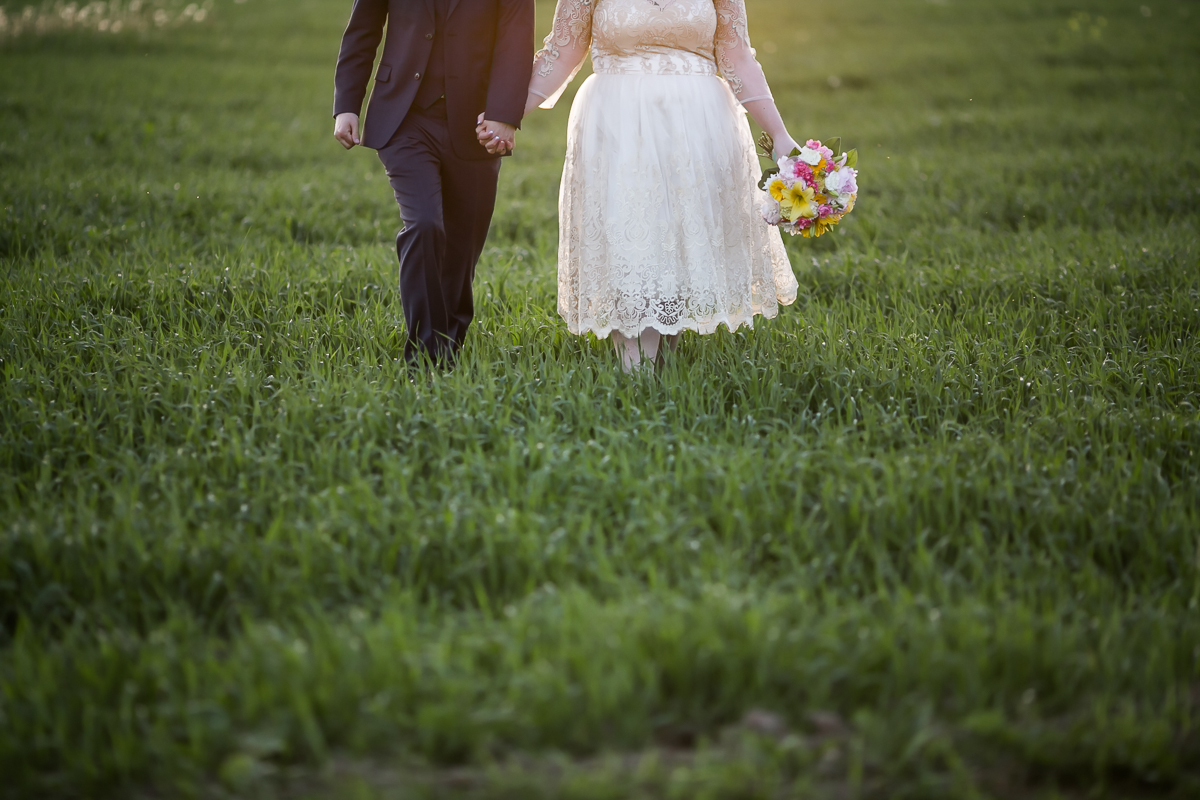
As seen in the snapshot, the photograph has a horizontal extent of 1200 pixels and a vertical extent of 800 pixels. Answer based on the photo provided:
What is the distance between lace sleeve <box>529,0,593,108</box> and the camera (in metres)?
4.39

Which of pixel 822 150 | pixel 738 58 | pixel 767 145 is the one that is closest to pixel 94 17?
pixel 738 58

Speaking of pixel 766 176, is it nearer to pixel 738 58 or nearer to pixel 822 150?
pixel 822 150

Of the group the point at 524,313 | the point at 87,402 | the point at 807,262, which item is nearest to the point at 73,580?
the point at 87,402

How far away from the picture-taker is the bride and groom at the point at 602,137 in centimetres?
426

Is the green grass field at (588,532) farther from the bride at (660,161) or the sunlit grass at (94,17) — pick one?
the sunlit grass at (94,17)

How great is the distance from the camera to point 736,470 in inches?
134

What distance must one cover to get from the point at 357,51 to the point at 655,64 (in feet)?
4.71

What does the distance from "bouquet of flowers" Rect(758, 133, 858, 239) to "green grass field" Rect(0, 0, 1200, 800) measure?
698 mm

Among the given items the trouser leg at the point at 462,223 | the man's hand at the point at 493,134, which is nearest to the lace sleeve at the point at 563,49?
the man's hand at the point at 493,134

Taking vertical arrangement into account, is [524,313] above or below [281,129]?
below

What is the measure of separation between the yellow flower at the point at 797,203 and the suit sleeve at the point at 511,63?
1284 millimetres

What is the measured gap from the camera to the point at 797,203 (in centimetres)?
411

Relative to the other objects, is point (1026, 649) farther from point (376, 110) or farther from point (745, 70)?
point (376, 110)

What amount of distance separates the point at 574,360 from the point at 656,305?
19.9 inches
